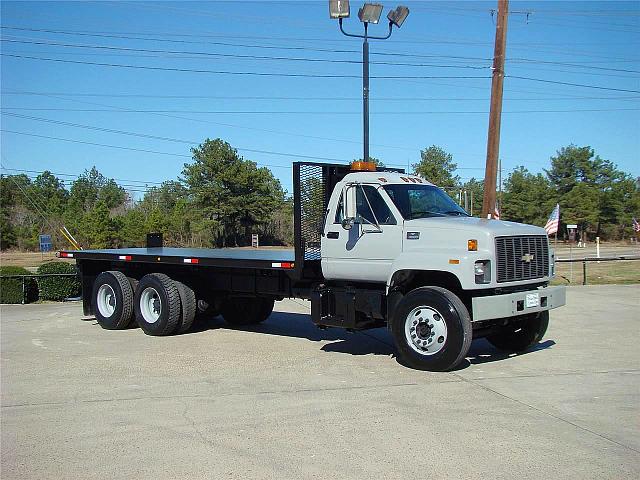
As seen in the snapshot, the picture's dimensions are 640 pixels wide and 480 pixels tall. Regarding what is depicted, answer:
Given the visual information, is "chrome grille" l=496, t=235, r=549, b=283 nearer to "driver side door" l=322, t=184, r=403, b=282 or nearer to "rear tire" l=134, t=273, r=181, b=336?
"driver side door" l=322, t=184, r=403, b=282

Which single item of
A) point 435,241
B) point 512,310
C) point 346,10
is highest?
point 346,10

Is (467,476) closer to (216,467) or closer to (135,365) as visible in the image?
(216,467)

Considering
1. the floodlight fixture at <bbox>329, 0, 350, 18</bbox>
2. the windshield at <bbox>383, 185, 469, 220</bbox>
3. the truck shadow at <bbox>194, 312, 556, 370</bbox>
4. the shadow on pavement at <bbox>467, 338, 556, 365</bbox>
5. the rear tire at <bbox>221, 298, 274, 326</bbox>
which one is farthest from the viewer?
the floodlight fixture at <bbox>329, 0, 350, 18</bbox>

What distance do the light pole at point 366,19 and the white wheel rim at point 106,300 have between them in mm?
6035

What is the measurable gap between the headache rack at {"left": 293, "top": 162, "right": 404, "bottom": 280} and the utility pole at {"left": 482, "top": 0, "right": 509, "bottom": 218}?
6533 millimetres

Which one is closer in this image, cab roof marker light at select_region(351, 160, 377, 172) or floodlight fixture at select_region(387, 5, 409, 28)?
cab roof marker light at select_region(351, 160, 377, 172)

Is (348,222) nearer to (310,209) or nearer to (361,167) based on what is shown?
(310,209)

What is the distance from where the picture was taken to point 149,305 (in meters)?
12.5

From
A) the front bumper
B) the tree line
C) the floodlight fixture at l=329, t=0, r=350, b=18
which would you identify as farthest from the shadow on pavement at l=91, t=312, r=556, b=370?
the tree line

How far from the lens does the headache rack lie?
10023 millimetres

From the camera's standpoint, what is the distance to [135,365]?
948 cm

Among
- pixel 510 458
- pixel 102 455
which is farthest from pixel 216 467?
pixel 510 458

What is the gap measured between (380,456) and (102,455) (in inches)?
88.9

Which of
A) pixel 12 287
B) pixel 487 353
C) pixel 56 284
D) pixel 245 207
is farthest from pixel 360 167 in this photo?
pixel 245 207
